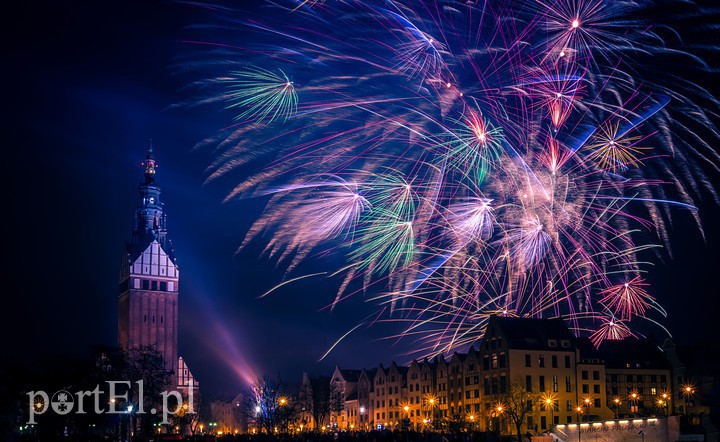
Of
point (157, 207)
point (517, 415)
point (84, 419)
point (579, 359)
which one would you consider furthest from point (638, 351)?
point (157, 207)

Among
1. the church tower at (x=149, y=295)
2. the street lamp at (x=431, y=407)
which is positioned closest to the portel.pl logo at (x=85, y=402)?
the street lamp at (x=431, y=407)

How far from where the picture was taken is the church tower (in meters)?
156

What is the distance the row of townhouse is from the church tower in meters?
63.1

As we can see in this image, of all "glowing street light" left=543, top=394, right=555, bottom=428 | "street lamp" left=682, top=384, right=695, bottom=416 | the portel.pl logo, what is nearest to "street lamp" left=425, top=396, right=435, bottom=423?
"glowing street light" left=543, top=394, right=555, bottom=428

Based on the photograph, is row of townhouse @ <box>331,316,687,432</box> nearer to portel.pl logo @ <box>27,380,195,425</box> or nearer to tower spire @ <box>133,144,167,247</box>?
portel.pl logo @ <box>27,380,195,425</box>

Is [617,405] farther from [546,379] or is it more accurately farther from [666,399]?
[546,379]

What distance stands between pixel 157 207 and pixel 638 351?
4067 inches

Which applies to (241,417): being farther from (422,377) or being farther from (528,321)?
(528,321)

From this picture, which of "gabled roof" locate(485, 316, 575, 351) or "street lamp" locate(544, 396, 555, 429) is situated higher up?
"gabled roof" locate(485, 316, 575, 351)

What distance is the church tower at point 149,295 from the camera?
156 m

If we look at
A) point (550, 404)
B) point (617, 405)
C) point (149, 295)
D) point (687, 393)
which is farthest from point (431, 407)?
point (149, 295)

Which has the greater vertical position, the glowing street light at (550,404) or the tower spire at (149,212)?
the tower spire at (149,212)

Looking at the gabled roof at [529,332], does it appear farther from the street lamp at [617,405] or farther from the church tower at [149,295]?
the church tower at [149,295]

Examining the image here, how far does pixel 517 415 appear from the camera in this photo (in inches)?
3344
